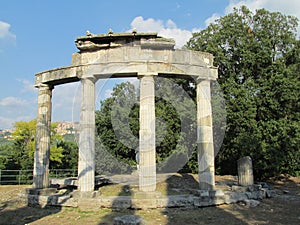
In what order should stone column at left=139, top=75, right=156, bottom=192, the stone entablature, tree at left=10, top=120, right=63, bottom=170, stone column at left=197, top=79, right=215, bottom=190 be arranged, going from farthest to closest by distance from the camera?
1. tree at left=10, top=120, right=63, bottom=170
2. stone column at left=197, top=79, right=215, bottom=190
3. the stone entablature
4. stone column at left=139, top=75, right=156, bottom=192

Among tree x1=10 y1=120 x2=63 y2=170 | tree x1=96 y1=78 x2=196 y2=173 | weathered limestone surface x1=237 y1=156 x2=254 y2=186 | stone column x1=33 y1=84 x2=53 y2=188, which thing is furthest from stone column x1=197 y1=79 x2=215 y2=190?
tree x1=10 y1=120 x2=63 y2=170

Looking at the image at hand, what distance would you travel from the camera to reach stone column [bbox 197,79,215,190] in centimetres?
1325

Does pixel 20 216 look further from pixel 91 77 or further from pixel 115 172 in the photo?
pixel 115 172

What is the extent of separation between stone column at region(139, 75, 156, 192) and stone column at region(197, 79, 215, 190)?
2.53m

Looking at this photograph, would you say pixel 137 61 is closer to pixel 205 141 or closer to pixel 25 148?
pixel 205 141

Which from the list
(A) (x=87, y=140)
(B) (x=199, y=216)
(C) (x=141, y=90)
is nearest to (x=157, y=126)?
(C) (x=141, y=90)

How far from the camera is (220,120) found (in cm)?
2294

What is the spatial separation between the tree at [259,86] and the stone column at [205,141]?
8.71 meters

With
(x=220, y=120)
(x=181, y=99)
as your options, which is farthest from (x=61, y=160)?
(x=220, y=120)

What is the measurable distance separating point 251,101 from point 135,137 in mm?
12014

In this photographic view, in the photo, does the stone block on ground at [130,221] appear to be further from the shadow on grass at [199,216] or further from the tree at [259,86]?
the tree at [259,86]

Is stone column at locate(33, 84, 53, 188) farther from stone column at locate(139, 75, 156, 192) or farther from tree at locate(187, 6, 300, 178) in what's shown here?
tree at locate(187, 6, 300, 178)

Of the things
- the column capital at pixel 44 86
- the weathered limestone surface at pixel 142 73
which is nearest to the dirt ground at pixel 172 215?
the weathered limestone surface at pixel 142 73

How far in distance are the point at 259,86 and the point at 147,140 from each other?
46.8ft
